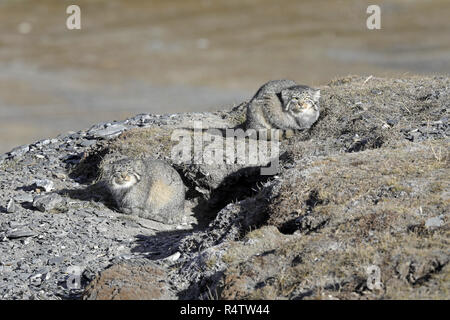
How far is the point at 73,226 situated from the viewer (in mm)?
14195

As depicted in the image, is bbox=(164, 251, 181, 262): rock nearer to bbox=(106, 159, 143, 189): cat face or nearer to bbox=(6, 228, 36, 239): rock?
bbox=(106, 159, 143, 189): cat face

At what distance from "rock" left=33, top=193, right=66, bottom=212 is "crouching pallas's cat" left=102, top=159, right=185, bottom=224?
119 cm

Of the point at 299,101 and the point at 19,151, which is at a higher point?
the point at 299,101

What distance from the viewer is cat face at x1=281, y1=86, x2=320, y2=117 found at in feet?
57.9

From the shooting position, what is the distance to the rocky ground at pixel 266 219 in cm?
934

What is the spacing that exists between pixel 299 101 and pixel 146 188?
5.17m

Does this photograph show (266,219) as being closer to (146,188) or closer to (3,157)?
(146,188)

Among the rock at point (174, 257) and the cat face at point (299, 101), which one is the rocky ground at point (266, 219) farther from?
the cat face at point (299, 101)

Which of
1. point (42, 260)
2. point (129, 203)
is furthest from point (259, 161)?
point (42, 260)

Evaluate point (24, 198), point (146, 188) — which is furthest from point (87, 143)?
point (146, 188)

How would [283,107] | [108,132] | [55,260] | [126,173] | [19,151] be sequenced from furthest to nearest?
[108,132]
[19,151]
[283,107]
[126,173]
[55,260]

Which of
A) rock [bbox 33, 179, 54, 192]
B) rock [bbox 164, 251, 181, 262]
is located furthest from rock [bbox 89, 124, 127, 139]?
rock [bbox 164, 251, 181, 262]

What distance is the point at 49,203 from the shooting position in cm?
1496

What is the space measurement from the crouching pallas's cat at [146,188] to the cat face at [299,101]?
4.23 m
